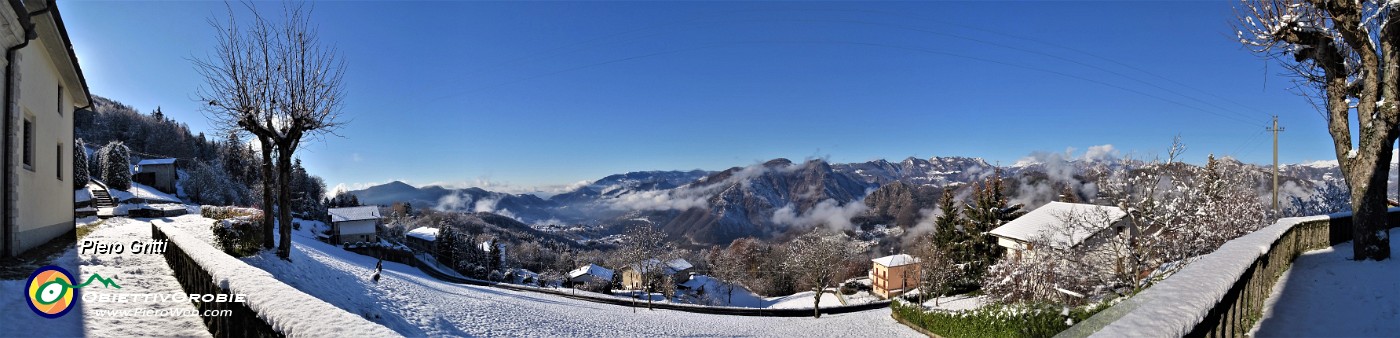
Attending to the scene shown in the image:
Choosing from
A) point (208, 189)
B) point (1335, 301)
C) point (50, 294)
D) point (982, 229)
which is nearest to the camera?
point (50, 294)

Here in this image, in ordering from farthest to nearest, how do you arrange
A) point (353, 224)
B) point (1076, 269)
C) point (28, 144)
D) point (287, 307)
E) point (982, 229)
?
point (353, 224) → point (982, 229) → point (1076, 269) → point (28, 144) → point (287, 307)

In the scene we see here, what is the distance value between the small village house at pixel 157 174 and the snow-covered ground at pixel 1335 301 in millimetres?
78738

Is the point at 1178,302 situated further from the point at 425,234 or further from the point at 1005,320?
the point at 425,234

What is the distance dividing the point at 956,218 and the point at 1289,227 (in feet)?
99.9

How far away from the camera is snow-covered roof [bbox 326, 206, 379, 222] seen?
2243 inches

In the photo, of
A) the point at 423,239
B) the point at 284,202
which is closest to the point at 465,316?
the point at 284,202

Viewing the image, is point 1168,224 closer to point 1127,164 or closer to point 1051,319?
point 1127,164

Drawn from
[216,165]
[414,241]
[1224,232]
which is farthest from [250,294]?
[216,165]

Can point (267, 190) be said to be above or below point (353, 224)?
above

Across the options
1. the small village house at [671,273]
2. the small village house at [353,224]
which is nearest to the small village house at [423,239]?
the small village house at [353,224]

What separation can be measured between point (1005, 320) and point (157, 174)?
3015 inches

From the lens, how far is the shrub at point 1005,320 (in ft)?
38.6

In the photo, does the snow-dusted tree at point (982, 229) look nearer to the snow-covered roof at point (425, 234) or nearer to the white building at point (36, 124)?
the white building at point (36, 124)

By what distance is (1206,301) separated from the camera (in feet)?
10.4
